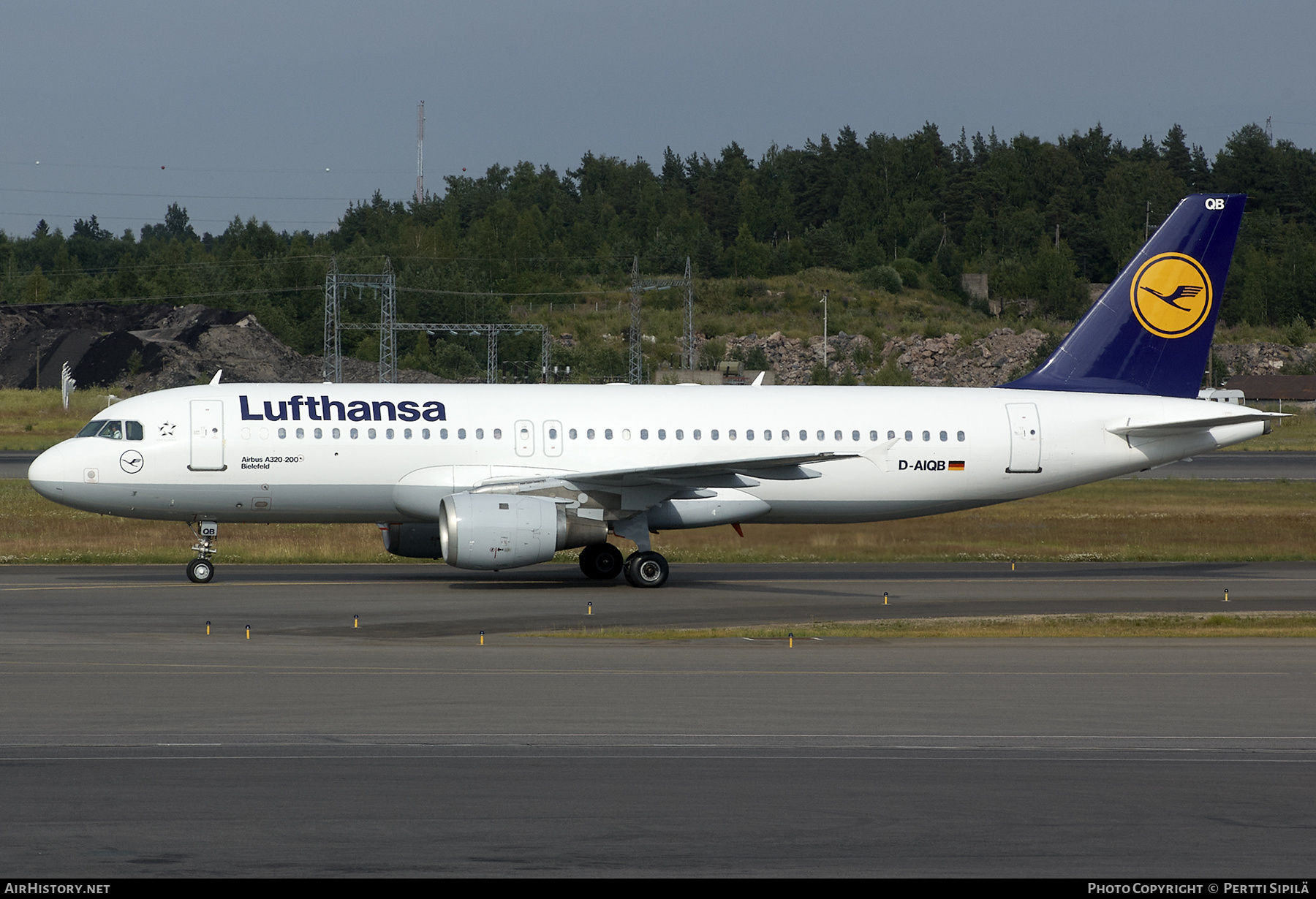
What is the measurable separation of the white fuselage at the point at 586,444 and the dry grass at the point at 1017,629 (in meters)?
6.96

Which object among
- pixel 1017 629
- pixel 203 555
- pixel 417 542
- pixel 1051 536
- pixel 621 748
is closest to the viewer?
pixel 621 748

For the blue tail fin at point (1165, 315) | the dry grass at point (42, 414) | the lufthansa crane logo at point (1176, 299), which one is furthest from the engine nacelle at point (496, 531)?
the dry grass at point (42, 414)

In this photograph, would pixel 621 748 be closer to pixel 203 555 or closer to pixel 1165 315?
pixel 203 555

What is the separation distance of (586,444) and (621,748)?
54.8ft

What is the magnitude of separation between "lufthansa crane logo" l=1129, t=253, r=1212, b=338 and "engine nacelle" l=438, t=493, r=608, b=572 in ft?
48.8

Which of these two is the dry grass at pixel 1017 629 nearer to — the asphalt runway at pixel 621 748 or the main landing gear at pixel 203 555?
the asphalt runway at pixel 621 748

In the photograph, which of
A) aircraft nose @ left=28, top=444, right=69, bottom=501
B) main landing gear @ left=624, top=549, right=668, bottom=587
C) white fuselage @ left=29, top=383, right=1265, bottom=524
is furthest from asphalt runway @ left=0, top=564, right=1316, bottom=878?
white fuselage @ left=29, top=383, right=1265, bottom=524

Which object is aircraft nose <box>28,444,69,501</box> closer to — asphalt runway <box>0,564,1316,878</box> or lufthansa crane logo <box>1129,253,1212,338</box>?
asphalt runway <box>0,564,1316,878</box>

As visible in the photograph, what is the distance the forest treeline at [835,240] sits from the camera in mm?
138875

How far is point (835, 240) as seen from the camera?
16562cm

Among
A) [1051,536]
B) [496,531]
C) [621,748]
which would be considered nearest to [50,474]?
[496,531]

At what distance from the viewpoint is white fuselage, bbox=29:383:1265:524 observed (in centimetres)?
2841

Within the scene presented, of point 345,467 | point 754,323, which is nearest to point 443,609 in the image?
point 345,467

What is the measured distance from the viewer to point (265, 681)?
1694 cm
